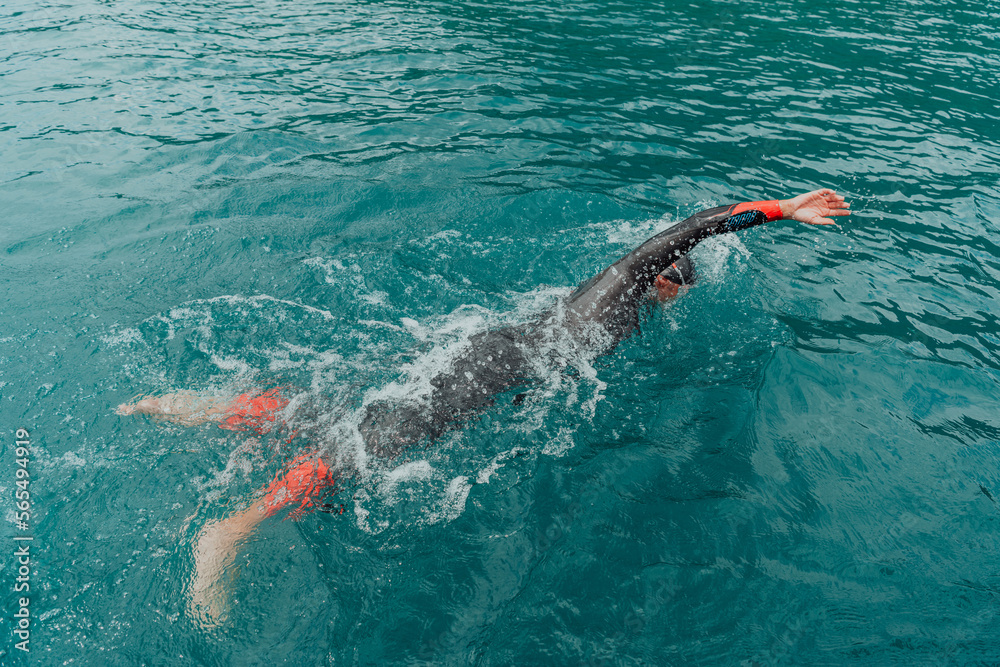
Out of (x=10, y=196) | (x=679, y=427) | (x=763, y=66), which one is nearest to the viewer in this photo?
(x=679, y=427)

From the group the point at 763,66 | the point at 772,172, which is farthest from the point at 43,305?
the point at 763,66

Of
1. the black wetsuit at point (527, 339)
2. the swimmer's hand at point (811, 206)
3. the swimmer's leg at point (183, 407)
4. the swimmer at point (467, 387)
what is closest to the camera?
the swimmer at point (467, 387)

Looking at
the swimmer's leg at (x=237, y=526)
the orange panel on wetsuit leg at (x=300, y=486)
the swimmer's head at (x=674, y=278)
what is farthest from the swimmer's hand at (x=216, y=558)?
the swimmer's head at (x=674, y=278)

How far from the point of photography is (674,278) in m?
6.95

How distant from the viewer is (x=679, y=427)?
6.29 m

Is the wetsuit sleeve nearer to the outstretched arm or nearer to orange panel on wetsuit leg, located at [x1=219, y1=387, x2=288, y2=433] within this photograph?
the outstretched arm

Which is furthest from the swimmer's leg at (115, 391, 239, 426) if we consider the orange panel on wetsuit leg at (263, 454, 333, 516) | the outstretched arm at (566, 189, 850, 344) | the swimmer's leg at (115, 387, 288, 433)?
the outstretched arm at (566, 189, 850, 344)

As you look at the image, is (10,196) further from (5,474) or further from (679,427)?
(679,427)

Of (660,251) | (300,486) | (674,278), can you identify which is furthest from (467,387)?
(674,278)

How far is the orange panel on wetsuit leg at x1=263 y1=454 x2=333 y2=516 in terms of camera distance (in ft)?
17.8

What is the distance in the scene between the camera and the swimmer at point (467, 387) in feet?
17.5

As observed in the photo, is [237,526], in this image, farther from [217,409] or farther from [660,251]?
[660,251]

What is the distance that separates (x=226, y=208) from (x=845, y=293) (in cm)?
1067

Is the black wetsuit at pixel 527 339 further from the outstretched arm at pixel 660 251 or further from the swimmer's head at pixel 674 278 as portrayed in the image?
the swimmer's head at pixel 674 278
